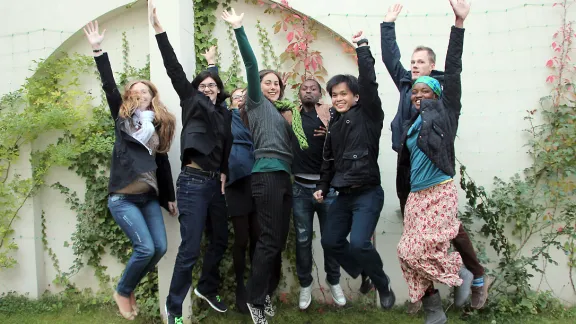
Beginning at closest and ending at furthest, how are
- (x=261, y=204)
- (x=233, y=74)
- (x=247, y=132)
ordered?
1. (x=261, y=204)
2. (x=247, y=132)
3. (x=233, y=74)

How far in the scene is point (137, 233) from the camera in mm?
3828

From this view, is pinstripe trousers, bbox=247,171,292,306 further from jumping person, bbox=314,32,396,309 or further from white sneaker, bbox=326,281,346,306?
white sneaker, bbox=326,281,346,306

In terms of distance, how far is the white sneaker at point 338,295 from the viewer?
4.27m

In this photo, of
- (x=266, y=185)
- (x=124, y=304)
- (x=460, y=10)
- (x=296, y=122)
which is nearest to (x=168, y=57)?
(x=296, y=122)

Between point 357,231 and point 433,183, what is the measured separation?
67cm

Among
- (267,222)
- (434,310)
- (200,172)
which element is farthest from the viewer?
(200,172)

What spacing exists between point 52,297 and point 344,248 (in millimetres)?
2984

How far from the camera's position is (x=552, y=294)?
4344 mm

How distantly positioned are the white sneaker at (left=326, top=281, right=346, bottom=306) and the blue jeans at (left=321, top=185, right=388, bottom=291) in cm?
49

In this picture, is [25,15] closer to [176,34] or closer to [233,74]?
[176,34]

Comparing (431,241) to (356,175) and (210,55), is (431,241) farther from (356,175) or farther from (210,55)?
(210,55)

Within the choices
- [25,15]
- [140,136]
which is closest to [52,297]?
[140,136]

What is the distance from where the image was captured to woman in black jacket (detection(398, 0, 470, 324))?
317cm

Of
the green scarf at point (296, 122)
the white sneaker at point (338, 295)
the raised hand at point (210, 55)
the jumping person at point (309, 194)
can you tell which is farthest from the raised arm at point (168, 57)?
the white sneaker at point (338, 295)
